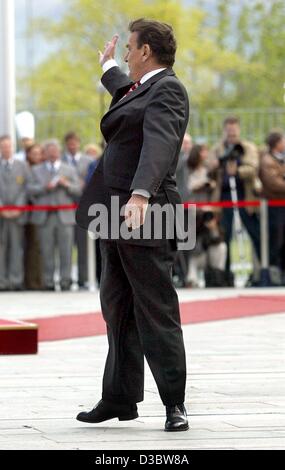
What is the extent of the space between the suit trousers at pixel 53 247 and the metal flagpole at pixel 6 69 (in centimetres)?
211

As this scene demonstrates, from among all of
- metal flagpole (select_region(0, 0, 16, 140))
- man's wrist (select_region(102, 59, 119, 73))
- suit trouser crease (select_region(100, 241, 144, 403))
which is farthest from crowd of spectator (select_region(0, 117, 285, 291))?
suit trouser crease (select_region(100, 241, 144, 403))

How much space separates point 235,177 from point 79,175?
6.73ft

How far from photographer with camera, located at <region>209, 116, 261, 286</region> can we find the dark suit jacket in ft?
33.5

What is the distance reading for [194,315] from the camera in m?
13.1

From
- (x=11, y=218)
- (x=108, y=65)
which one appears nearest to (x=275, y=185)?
(x=11, y=218)

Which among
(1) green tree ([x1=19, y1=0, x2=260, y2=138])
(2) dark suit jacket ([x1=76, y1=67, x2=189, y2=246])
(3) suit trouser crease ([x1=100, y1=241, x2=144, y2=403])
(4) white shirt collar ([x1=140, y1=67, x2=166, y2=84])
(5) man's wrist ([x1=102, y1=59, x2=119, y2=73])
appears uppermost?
(1) green tree ([x1=19, y1=0, x2=260, y2=138])

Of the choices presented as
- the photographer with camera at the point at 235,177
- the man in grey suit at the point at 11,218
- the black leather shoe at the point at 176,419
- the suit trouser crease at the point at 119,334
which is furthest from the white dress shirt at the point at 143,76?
the man in grey suit at the point at 11,218

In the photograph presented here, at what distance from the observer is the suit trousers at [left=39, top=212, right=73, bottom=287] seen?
56.3 ft

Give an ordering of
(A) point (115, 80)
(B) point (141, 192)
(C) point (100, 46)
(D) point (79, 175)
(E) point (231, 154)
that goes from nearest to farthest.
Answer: (B) point (141, 192)
(A) point (115, 80)
(E) point (231, 154)
(D) point (79, 175)
(C) point (100, 46)

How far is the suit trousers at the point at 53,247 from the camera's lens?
56.3 ft

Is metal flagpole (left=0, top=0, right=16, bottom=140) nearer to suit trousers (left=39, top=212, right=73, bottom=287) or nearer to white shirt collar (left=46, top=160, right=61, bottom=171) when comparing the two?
white shirt collar (left=46, top=160, right=61, bottom=171)

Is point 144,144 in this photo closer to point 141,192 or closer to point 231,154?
point 141,192

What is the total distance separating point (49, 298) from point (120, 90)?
358 inches
